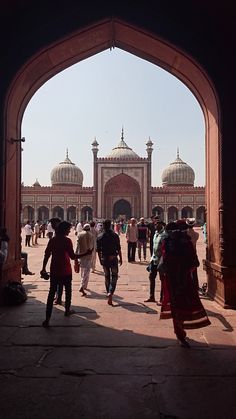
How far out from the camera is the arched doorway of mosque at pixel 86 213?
41.8 m

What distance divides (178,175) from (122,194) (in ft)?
28.3

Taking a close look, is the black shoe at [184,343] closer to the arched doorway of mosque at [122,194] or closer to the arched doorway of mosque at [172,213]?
the arched doorway of mosque at [122,194]

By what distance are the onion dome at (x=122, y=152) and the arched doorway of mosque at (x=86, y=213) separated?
6379 mm

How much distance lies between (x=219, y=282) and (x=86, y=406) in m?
3.45

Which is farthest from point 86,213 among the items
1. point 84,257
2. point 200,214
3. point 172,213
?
point 84,257

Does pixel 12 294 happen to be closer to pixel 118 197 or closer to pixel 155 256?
pixel 155 256

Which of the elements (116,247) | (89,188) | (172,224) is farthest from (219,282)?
(89,188)

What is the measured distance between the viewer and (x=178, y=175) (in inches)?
1809

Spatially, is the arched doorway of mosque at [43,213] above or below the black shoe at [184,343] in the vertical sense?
above

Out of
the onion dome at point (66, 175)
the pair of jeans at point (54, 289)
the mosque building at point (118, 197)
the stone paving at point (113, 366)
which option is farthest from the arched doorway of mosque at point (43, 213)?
the pair of jeans at point (54, 289)

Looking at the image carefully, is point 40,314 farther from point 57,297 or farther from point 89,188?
point 89,188

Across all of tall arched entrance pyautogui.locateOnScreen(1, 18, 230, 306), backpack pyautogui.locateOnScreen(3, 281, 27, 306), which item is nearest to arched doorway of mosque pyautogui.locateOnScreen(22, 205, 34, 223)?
tall arched entrance pyautogui.locateOnScreen(1, 18, 230, 306)

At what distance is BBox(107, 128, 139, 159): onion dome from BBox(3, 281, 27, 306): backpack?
35.8 metres

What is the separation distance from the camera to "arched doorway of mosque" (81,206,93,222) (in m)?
41.8
